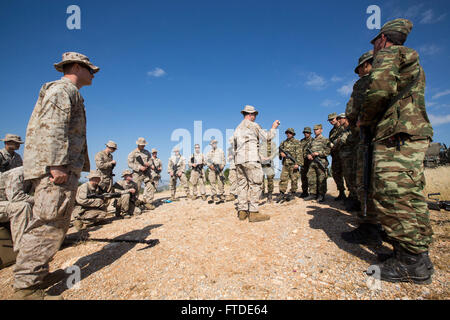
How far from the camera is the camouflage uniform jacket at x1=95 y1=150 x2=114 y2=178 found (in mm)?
6523

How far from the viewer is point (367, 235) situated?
2811 mm

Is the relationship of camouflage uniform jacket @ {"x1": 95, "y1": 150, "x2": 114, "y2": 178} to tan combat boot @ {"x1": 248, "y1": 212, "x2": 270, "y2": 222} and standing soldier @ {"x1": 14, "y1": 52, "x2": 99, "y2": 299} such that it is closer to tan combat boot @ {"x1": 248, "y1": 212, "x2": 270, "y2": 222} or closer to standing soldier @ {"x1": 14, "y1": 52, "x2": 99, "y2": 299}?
standing soldier @ {"x1": 14, "y1": 52, "x2": 99, "y2": 299}

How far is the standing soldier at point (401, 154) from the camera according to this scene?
1.88m

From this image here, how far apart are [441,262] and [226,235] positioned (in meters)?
2.93

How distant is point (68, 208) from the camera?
7.23 feet

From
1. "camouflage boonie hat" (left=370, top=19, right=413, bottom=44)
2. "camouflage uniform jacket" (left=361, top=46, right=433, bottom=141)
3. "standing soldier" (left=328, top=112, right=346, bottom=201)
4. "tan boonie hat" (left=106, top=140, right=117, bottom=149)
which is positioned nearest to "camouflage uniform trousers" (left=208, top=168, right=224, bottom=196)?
"tan boonie hat" (left=106, top=140, right=117, bottom=149)

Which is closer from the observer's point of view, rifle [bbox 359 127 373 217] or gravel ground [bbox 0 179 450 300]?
gravel ground [bbox 0 179 450 300]

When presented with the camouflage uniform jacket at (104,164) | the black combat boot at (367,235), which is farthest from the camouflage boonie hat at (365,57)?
the camouflage uniform jacket at (104,164)

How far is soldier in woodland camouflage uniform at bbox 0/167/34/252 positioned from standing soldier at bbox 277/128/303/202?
6468mm

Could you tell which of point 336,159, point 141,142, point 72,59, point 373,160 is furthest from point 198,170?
point 373,160

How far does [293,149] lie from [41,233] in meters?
6.86

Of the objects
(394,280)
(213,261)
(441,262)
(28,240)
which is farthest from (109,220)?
(441,262)

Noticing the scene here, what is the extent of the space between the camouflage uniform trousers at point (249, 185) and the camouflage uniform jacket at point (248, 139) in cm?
17
